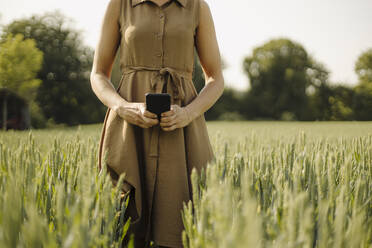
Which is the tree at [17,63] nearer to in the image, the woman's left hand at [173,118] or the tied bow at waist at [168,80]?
the tied bow at waist at [168,80]

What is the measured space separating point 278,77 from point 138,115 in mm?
33802

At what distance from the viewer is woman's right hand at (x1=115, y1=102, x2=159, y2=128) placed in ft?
4.02

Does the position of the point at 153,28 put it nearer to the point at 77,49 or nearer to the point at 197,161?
the point at 197,161

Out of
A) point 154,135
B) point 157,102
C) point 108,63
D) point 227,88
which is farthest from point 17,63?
point 227,88

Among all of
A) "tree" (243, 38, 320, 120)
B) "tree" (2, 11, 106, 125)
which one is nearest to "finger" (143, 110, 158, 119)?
"tree" (2, 11, 106, 125)

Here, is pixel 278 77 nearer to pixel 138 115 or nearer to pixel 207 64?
pixel 207 64

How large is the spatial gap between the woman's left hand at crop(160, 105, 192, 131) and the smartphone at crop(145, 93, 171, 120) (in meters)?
0.03

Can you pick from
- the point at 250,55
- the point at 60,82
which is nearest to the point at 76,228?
the point at 60,82

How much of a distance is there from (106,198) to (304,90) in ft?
100.0

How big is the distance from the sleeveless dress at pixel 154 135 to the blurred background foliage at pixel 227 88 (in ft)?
8.36

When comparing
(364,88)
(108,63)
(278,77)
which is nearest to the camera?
(108,63)

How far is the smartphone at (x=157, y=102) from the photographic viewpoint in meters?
1.19

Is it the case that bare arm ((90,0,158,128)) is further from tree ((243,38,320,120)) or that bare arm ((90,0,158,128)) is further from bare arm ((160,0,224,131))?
tree ((243,38,320,120))

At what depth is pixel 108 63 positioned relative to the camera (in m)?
1.52
